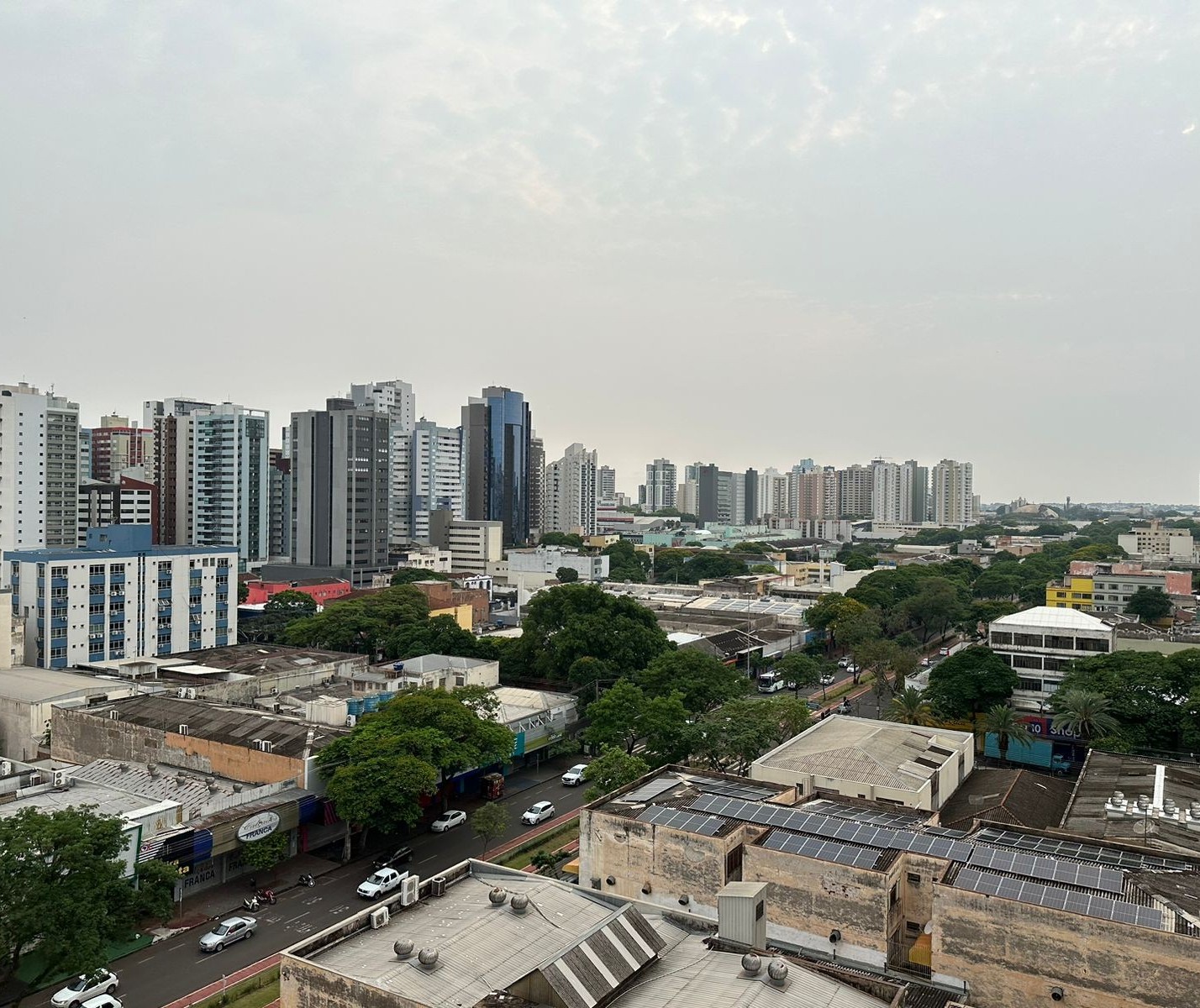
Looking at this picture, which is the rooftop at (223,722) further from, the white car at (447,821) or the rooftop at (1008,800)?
the rooftop at (1008,800)

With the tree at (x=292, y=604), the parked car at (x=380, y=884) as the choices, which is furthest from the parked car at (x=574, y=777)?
the tree at (x=292, y=604)

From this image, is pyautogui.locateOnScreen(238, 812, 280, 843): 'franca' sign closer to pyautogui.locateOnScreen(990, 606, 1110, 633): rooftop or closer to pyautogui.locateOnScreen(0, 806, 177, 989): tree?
pyautogui.locateOnScreen(0, 806, 177, 989): tree

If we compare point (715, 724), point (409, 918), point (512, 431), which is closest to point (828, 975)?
point (409, 918)

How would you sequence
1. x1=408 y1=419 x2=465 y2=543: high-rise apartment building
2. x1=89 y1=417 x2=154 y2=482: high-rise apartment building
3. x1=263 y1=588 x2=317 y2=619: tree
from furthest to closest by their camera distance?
x1=408 y1=419 x2=465 y2=543: high-rise apartment building, x1=89 y1=417 x2=154 y2=482: high-rise apartment building, x1=263 y1=588 x2=317 y2=619: tree

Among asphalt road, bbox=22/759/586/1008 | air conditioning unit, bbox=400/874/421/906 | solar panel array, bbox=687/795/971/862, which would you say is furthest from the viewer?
asphalt road, bbox=22/759/586/1008

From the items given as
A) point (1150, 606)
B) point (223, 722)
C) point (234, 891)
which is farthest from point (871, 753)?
point (1150, 606)

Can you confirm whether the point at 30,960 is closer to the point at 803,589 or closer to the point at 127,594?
the point at 127,594

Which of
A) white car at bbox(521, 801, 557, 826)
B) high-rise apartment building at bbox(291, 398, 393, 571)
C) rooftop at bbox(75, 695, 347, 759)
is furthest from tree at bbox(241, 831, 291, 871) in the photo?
high-rise apartment building at bbox(291, 398, 393, 571)
